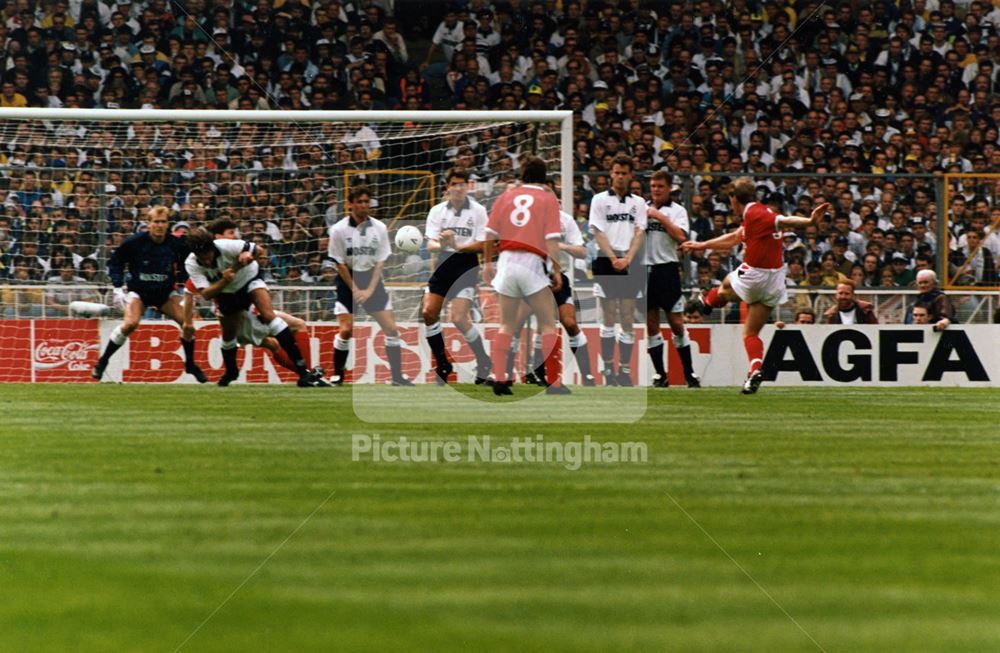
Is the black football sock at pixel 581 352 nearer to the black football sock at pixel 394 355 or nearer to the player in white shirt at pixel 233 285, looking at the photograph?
the black football sock at pixel 394 355

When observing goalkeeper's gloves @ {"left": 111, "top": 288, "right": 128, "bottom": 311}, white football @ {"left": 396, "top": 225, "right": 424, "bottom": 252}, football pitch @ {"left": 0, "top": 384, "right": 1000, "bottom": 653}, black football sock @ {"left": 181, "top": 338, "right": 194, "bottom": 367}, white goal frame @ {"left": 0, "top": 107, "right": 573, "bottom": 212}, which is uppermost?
white goal frame @ {"left": 0, "top": 107, "right": 573, "bottom": 212}

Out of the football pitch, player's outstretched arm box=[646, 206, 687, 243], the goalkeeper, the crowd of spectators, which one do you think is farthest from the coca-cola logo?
the football pitch

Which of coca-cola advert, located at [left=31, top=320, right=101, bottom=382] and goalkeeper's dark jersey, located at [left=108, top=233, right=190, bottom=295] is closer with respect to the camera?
goalkeeper's dark jersey, located at [left=108, top=233, right=190, bottom=295]

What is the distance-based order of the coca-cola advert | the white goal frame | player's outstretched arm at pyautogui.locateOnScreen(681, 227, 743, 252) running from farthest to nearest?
the coca-cola advert → the white goal frame → player's outstretched arm at pyautogui.locateOnScreen(681, 227, 743, 252)

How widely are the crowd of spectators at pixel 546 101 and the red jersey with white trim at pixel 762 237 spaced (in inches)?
133

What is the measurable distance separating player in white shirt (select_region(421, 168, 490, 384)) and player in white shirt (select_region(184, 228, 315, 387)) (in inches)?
59.9

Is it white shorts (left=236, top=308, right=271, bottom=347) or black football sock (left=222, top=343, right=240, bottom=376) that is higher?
white shorts (left=236, top=308, right=271, bottom=347)

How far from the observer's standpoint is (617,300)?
14.6m

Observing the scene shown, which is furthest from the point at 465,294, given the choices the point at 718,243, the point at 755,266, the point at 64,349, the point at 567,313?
the point at 64,349

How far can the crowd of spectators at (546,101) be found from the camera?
1636 cm

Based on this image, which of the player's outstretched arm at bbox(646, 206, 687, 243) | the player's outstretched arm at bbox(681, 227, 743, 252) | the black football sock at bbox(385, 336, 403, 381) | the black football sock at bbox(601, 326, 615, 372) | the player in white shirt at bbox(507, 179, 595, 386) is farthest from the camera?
the black football sock at bbox(601, 326, 615, 372)

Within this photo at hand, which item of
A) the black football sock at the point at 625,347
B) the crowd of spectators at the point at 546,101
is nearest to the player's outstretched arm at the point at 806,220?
the black football sock at the point at 625,347

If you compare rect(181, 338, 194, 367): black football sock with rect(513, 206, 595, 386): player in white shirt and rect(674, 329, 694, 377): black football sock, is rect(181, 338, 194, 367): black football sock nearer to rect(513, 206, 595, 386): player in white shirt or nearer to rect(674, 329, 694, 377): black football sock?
rect(513, 206, 595, 386): player in white shirt

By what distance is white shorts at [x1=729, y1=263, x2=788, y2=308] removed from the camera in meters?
12.7
